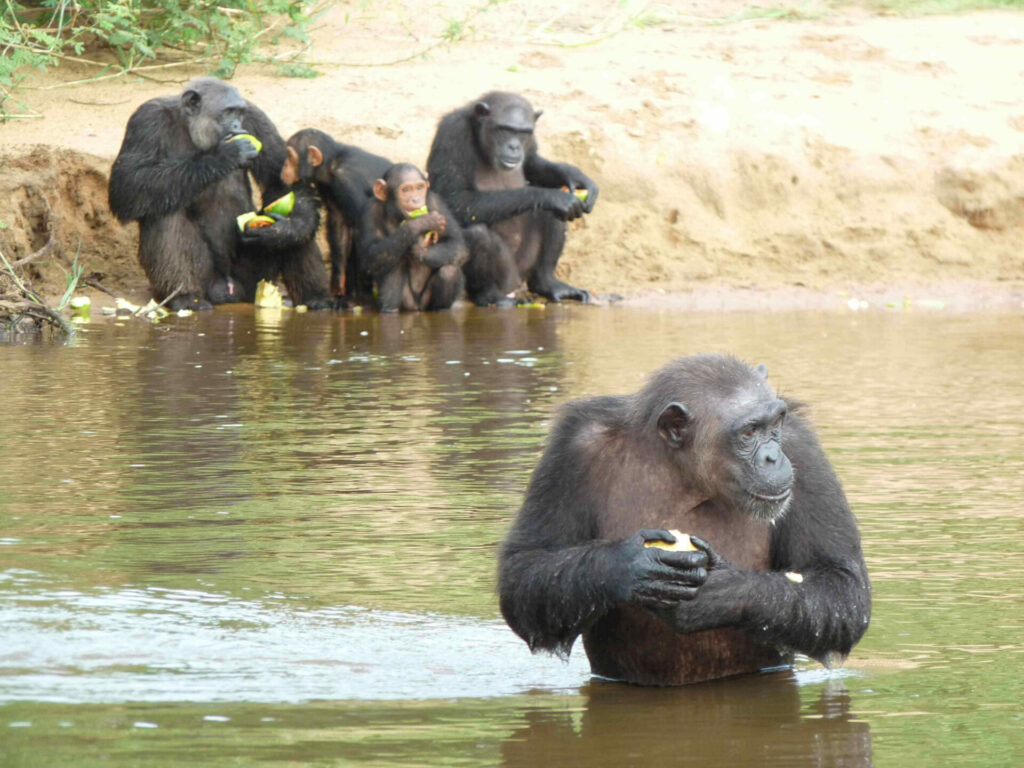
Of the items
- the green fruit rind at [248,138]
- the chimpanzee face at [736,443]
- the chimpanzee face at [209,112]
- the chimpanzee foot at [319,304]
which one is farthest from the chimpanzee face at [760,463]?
the chimpanzee foot at [319,304]

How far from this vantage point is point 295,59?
1722cm

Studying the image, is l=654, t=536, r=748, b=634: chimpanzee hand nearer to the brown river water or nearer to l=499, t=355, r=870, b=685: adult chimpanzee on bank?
l=499, t=355, r=870, b=685: adult chimpanzee on bank

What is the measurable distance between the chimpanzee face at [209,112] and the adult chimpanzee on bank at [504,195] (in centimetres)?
177

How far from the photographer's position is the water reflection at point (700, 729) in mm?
3744

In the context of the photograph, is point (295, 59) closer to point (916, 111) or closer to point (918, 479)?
point (916, 111)

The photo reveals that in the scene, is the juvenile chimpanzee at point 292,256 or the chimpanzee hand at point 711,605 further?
the juvenile chimpanzee at point 292,256

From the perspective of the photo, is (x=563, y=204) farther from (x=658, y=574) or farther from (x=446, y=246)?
(x=658, y=574)

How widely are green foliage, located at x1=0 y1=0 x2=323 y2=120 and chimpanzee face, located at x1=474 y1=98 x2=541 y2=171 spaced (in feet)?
9.35

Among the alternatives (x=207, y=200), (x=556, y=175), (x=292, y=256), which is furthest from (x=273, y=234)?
(x=556, y=175)

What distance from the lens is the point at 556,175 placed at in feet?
49.6

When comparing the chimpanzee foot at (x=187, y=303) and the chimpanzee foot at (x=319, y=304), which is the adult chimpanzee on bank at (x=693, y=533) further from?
the chimpanzee foot at (x=319, y=304)

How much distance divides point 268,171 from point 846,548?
1068cm

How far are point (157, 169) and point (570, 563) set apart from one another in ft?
32.9


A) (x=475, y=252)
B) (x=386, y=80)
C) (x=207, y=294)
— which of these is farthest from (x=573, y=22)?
(x=207, y=294)
